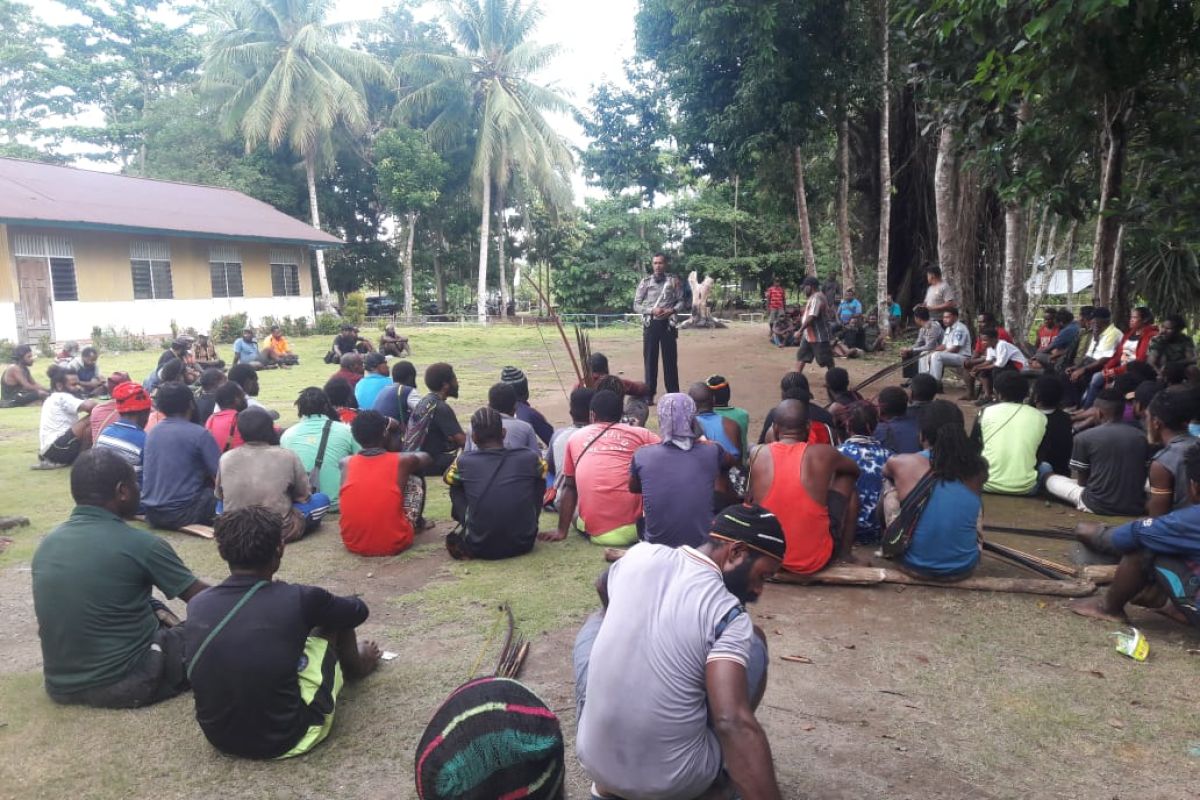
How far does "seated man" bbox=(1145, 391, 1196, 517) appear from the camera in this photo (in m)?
4.87

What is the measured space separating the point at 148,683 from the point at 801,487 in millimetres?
3428

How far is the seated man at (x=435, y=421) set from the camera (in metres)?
7.20

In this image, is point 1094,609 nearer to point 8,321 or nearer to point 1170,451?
point 1170,451

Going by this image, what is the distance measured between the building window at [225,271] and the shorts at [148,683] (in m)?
23.8

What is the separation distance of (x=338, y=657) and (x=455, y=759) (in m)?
1.41

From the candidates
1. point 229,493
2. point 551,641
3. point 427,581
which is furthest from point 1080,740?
point 229,493

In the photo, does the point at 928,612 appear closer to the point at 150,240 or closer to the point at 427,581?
the point at 427,581

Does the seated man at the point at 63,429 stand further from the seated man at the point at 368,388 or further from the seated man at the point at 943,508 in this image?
the seated man at the point at 943,508

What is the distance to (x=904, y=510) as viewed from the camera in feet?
16.4

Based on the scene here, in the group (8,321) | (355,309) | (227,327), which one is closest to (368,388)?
(8,321)

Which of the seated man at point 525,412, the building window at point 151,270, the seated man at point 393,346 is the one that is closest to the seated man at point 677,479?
the seated man at point 525,412

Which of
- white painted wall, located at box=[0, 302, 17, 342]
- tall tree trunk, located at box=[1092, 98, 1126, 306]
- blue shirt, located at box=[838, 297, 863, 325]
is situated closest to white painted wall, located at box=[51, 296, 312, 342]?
white painted wall, located at box=[0, 302, 17, 342]

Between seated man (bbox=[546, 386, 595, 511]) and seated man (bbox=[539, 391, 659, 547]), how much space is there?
0.35 metres

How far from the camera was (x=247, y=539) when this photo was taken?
3338 mm
